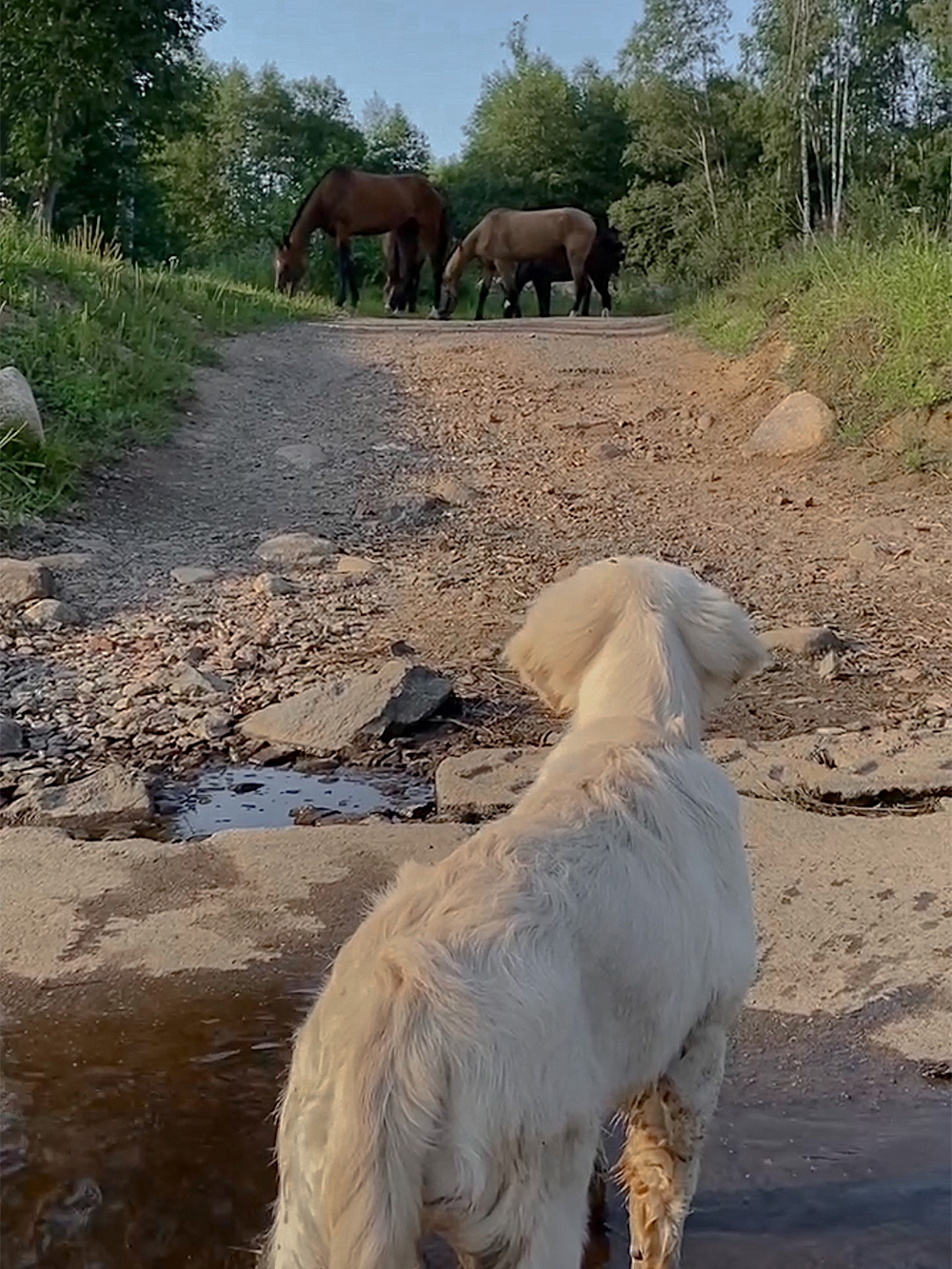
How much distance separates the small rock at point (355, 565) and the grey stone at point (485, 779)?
8.02 feet

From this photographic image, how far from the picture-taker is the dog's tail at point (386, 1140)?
192 cm

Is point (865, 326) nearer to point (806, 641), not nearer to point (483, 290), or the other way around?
point (806, 641)

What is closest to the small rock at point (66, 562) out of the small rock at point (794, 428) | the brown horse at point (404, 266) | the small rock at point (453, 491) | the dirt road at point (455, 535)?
the dirt road at point (455, 535)

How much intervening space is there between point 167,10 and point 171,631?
15282mm

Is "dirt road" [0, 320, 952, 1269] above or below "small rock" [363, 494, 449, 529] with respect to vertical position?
below

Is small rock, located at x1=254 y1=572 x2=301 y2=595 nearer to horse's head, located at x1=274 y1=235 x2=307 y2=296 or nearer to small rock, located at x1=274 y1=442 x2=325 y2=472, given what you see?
small rock, located at x1=274 y1=442 x2=325 y2=472

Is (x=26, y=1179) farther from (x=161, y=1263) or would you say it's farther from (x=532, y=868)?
(x=532, y=868)

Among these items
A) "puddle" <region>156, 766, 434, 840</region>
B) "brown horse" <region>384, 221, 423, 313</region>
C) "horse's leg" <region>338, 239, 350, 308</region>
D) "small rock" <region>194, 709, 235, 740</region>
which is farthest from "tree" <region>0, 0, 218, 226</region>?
"puddle" <region>156, 766, 434, 840</region>

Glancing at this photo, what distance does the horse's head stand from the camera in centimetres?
2228

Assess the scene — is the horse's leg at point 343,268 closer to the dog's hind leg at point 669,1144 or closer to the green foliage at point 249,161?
the green foliage at point 249,161

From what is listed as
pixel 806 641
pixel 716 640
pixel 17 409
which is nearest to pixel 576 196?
pixel 17 409

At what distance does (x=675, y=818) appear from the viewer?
263 centimetres

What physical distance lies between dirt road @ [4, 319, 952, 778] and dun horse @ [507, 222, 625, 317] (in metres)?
11.3

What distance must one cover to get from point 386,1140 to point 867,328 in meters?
9.37
